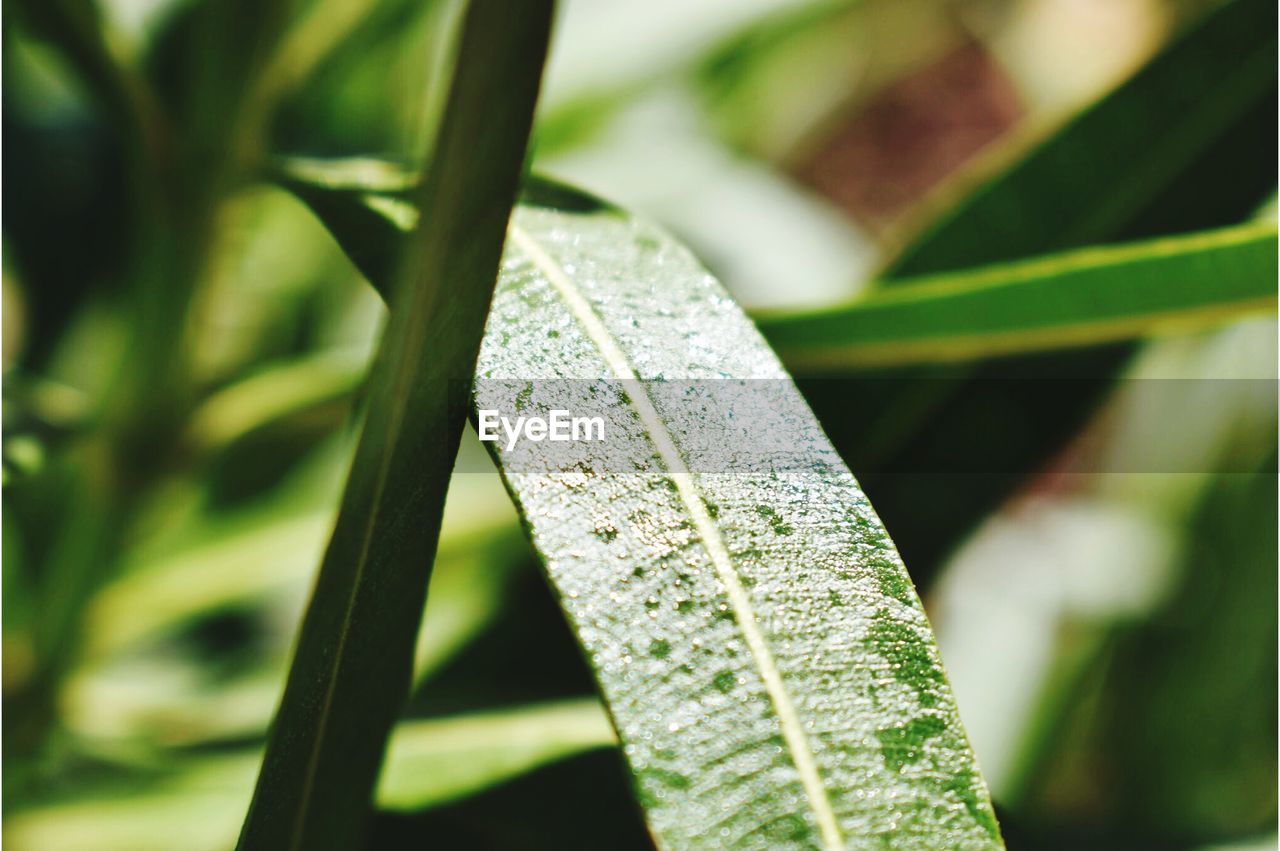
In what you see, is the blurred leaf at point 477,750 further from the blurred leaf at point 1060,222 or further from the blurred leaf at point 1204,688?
the blurred leaf at point 1204,688

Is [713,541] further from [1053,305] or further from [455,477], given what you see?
[455,477]

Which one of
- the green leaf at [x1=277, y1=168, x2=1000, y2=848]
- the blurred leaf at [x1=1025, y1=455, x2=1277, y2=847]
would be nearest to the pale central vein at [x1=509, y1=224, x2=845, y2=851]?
the green leaf at [x1=277, y1=168, x2=1000, y2=848]

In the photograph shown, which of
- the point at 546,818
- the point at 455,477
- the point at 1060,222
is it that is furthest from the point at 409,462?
the point at 455,477

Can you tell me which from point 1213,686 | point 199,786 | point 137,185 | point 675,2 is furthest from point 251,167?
point 1213,686

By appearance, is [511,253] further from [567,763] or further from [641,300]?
[567,763]

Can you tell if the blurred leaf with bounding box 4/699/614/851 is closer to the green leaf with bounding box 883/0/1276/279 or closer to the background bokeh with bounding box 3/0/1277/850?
the background bokeh with bounding box 3/0/1277/850

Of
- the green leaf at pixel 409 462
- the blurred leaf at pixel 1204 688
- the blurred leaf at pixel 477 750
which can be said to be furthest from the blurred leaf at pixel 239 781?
the blurred leaf at pixel 1204 688
